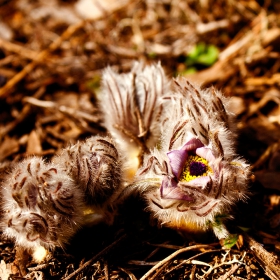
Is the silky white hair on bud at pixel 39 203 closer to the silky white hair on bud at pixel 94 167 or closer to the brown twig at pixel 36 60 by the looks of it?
the silky white hair on bud at pixel 94 167

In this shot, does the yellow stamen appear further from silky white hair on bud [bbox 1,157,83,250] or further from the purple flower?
silky white hair on bud [bbox 1,157,83,250]

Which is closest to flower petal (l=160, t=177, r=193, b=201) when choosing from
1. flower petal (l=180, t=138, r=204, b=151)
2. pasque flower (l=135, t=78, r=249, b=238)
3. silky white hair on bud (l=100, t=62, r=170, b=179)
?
pasque flower (l=135, t=78, r=249, b=238)

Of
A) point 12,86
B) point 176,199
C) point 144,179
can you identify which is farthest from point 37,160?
point 12,86

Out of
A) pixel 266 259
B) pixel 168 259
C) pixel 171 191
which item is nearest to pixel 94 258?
pixel 168 259

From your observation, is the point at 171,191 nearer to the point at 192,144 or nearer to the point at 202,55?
the point at 192,144

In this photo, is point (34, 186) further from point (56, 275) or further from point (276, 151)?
point (276, 151)
